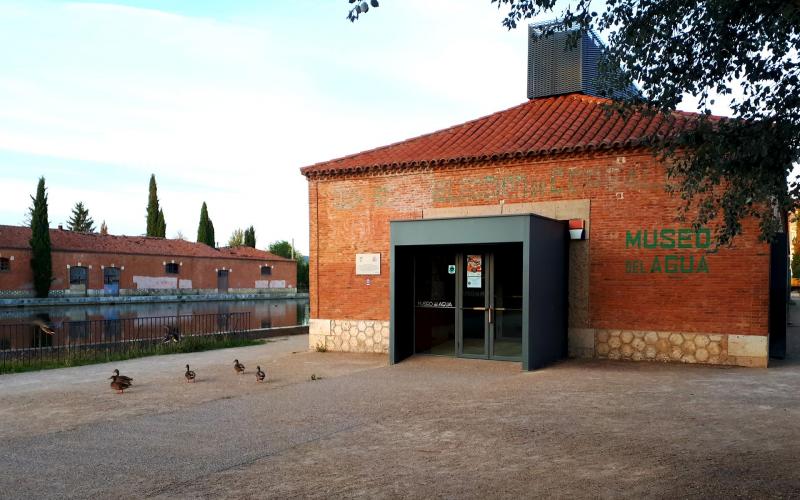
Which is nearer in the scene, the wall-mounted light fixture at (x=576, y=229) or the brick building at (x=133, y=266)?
the wall-mounted light fixture at (x=576, y=229)

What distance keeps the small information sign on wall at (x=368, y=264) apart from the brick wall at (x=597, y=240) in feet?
0.47

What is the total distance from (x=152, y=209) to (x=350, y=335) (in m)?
54.2

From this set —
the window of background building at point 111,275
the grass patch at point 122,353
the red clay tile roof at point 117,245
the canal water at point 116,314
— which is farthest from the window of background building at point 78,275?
the grass patch at point 122,353

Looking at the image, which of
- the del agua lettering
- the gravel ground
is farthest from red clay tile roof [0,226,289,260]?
the del agua lettering

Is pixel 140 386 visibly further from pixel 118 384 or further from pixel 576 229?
pixel 576 229

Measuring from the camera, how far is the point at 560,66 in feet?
54.5

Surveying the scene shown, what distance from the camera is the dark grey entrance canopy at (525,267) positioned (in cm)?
1099

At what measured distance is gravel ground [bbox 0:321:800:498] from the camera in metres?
5.06

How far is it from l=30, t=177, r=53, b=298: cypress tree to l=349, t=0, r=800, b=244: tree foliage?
161ft

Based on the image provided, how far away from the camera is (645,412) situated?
299 inches

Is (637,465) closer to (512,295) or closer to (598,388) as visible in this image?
(598,388)

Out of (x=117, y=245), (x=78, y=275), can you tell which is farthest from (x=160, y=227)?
(x=78, y=275)

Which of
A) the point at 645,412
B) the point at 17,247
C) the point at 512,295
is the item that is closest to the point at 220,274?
the point at 17,247

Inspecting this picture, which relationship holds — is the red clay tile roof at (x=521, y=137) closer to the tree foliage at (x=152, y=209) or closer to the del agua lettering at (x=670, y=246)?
the del agua lettering at (x=670, y=246)
